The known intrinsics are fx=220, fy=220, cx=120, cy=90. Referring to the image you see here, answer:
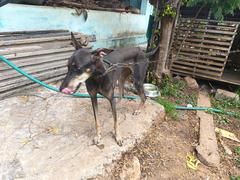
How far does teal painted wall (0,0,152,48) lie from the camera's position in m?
4.24

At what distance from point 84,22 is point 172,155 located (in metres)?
4.20

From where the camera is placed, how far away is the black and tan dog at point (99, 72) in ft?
6.88

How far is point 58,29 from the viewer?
5.12m

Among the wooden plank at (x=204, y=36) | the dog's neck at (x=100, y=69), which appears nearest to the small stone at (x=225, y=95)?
the wooden plank at (x=204, y=36)

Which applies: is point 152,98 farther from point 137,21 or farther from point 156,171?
point 137,21

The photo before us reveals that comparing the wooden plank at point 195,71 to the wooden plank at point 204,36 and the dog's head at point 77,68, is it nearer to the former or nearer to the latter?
the wooden plank at point 204,36

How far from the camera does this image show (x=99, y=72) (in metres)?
2.36


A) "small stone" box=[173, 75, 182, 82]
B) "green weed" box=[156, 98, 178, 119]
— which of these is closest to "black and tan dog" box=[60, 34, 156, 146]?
"green weed" box=[156, 98, 178, 119]

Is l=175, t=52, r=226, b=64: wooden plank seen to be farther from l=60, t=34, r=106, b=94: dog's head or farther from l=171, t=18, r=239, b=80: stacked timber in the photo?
l=60, t=34, r=106, b=94: dog's head

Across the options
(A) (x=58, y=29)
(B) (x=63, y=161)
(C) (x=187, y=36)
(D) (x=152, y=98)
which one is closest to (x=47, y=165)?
(B) (x=63, y=161)

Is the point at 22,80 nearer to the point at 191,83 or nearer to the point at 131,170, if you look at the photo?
the point at 131,170

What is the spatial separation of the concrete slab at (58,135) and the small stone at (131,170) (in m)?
0.17

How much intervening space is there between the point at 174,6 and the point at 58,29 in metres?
2.63

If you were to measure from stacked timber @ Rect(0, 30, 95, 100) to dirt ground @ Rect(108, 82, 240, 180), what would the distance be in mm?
2210
